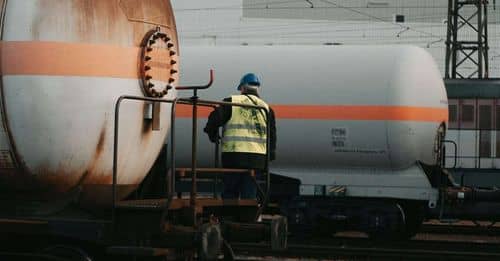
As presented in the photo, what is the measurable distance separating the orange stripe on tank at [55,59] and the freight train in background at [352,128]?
7.55 m

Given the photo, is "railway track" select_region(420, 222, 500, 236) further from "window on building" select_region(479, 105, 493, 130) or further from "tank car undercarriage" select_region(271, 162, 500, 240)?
"window on building" select_region(479, 105, 493, 130)

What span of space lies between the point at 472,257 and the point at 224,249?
5868mm

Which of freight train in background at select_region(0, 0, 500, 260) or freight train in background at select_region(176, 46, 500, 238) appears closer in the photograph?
freight train in background at select_region(0, 0, 500, 260)

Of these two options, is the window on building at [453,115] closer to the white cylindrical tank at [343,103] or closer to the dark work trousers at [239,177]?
the white cylindrical tank at [343,103]

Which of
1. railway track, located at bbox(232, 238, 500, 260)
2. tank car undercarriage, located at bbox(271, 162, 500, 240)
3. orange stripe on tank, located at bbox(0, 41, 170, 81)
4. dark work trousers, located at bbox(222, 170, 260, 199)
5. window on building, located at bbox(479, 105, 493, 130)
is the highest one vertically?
orange stripe on tank, located at bbox(0, 41, 170, 81)

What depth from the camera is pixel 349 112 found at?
48.2 feet

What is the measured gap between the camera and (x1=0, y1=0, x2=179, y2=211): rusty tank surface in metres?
6.90

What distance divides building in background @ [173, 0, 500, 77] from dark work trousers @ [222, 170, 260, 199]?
28.1 metres

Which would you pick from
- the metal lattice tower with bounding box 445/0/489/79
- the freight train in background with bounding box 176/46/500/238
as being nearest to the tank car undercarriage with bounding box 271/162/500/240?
the freight train in background with bounding box 176/46/500/238

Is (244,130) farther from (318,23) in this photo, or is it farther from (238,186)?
(318,23)

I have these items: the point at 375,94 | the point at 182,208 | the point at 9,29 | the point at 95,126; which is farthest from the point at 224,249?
the point at 375,94

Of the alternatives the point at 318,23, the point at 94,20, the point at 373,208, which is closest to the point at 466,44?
the point at 318,23

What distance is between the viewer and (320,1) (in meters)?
41.2

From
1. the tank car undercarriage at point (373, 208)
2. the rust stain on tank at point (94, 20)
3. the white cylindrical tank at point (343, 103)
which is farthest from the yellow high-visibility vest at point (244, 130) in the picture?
the tank car undercarriage at point (373, 208)
